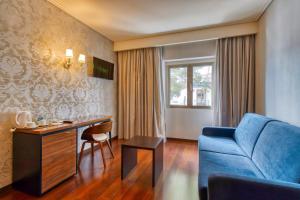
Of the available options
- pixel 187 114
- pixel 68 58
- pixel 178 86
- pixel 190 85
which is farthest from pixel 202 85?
pixel 68 58

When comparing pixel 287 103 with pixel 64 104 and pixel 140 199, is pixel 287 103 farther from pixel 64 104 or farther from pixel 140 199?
pixel 64 104

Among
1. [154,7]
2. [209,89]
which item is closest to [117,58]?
[154,7]

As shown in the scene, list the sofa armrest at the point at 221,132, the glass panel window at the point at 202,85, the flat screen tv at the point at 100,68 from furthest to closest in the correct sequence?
the glass panel window at the point at 202,85
the flat screen tv at the point at 100,68
the sofa armrest at the point at 221,132

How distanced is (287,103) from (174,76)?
2.57 metres

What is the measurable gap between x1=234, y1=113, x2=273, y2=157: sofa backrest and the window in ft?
4.99

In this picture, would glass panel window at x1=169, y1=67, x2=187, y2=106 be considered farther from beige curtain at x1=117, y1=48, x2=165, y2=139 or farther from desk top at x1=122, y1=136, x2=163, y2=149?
desk top at x1=122, y1=136, x2=163, y2=149

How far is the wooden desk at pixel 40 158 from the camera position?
69.9 inches

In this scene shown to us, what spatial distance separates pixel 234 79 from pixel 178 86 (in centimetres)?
135

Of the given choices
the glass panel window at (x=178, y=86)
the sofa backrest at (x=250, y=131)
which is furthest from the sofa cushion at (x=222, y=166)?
the glass panel window at (x=178, y=86)

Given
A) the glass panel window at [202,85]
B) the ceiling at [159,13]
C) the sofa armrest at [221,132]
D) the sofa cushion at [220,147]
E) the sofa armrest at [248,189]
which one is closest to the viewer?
the sofa armrest at [248,189]

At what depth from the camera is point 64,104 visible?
2.69 metres

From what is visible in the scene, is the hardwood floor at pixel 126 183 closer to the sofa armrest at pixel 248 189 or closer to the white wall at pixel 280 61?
the sofa armrest at pixel 248 189

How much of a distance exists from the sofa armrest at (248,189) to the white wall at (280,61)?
41.7 inches

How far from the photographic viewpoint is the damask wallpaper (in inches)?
74.4
